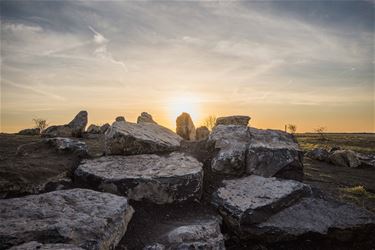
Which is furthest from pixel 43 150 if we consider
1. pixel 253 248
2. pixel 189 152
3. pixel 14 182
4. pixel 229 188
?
pixel 253 248

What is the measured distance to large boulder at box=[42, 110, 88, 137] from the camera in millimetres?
31062

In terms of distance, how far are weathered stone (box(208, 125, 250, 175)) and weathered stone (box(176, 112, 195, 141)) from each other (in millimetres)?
10800

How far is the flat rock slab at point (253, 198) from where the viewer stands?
565 cm

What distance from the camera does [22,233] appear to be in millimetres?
3799

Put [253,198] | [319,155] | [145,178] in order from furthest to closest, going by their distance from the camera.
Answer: [319,155]
[253,198]
[145,178]

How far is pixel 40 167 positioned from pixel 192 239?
3.65 meters

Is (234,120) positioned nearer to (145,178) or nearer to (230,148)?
(230,148)

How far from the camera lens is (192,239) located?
15.6ft

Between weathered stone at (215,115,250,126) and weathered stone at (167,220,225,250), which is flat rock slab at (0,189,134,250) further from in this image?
weathered stone at (215,115,250,126)

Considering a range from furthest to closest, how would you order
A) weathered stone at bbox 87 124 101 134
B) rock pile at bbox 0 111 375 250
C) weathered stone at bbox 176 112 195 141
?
weathered stone at bbox 87 124 101 134, weathered stone at bbox 176 112 195 141, rock pile at bbox 0 111 375 250

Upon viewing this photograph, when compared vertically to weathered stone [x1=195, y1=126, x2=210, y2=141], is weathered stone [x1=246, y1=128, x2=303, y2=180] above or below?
below

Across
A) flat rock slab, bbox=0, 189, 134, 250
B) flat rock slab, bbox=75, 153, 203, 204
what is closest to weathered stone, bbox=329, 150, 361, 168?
flat rock slab, bbox=75, 153, 203, 204

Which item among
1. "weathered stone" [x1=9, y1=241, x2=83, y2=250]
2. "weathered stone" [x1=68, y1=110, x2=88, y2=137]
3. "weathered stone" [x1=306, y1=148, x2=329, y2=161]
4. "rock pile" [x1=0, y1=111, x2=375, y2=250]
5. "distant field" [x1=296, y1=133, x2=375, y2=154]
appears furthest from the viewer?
"distant field" [x1=296, y1=133, x2=375, y2=154]

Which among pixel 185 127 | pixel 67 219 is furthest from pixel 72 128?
pixel 67 219
